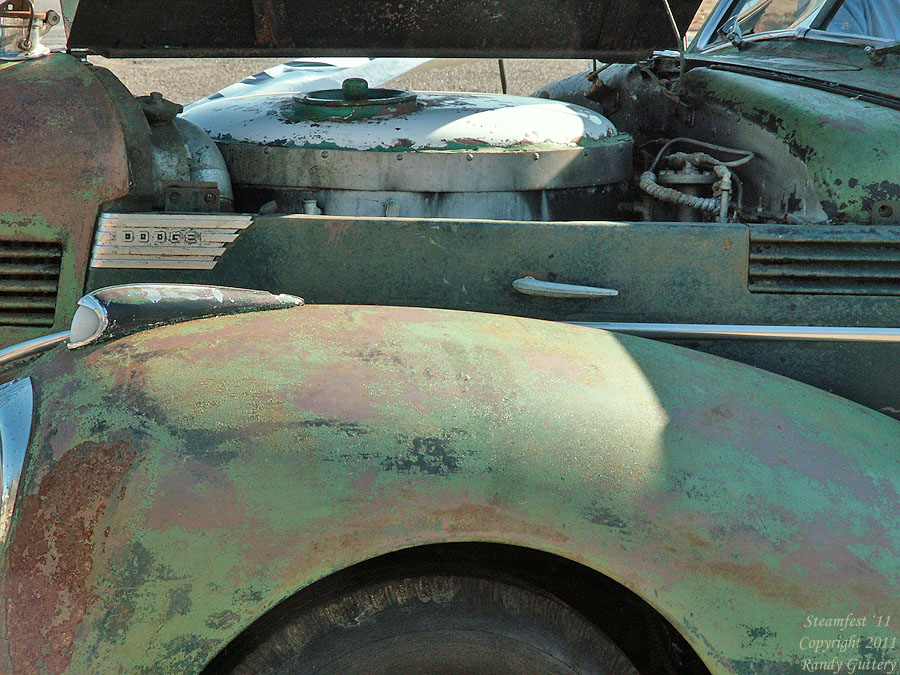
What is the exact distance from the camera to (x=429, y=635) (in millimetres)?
1370

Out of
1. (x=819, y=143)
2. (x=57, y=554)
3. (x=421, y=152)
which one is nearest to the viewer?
(x=57, y=554)

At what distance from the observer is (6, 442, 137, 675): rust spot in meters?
1.29

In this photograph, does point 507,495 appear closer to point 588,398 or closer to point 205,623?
point 588,398

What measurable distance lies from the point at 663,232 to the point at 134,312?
1069mm

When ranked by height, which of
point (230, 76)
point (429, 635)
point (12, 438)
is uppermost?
point (12, 438)

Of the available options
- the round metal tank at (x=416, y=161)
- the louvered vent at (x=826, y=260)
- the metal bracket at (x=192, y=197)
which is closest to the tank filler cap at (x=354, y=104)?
the round metal tank at (x=416, y=161)

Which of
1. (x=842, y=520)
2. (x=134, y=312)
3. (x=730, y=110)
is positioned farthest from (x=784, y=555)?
(x=730, y=110)

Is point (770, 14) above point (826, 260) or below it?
above

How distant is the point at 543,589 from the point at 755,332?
77 cm

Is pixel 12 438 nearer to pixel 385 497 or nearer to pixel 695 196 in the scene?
pixel 385 497

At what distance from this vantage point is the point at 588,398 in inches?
57.7

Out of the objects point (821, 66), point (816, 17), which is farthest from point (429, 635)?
point (816, 17)

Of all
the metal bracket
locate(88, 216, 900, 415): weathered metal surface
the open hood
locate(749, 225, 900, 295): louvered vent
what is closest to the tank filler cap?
the open hood

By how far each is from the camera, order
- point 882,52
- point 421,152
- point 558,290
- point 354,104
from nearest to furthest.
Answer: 1. point 558,290
2. point 421,152
3. point 354,104
4. point 882,52
